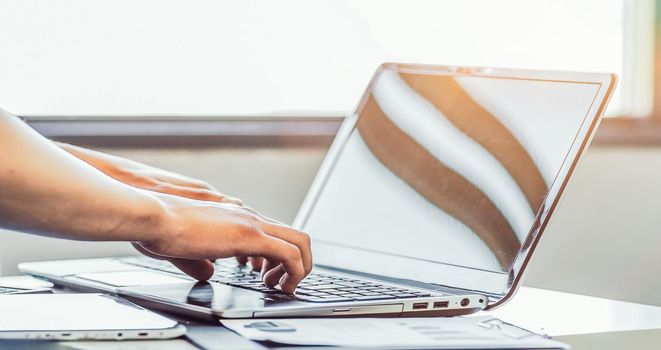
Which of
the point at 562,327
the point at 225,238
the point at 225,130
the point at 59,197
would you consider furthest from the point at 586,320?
the point at 225,130

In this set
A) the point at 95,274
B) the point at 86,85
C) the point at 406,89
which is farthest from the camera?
the point at 86,85

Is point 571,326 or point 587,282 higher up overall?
point 587,282

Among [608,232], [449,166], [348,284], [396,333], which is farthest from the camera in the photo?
[608,232]

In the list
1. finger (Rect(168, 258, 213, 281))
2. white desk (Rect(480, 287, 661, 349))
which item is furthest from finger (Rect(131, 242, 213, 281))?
white desk (Rect(480, 287, 661, 349))

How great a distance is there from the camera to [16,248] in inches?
53.9

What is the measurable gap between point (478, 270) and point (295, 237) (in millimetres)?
184

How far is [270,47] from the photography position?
1566 millimetres

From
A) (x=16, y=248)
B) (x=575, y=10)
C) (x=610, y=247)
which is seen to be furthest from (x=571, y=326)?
(x=575, y=10)

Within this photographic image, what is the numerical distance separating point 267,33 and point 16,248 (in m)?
0.47

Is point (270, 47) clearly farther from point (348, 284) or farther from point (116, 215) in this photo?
point (116, 215)

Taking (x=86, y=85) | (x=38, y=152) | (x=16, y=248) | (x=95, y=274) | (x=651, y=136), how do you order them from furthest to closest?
1. (x=651, y=136)
2. (x=86, y=85)
3. (x=16, y=248)
4. (x=95, y=274)
5. (x=38, y=152)

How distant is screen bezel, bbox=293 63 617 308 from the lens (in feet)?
3.00

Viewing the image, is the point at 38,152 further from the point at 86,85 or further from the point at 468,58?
the point at 468,58

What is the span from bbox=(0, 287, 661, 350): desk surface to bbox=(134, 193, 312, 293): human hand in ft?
0.21
